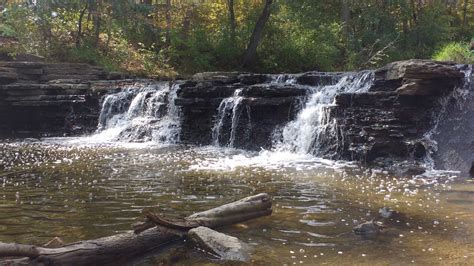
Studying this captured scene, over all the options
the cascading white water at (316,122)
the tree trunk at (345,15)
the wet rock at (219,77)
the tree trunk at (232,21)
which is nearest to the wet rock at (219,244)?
the cascading white water at (316,122)

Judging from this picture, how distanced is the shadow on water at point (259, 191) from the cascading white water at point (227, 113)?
11.9ft

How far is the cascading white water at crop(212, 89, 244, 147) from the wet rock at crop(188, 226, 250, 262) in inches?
446

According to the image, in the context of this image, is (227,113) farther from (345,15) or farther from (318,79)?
(345,15)

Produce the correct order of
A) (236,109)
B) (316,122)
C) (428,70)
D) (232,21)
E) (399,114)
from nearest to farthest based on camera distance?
(428,70)
(399,114)
(316,122)
(236,109)
(232,21)

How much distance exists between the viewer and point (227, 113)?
17.7 meters

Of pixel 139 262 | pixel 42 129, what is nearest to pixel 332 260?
pixel 139 262

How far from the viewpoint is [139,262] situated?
5.27m

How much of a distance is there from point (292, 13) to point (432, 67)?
58.9 feet

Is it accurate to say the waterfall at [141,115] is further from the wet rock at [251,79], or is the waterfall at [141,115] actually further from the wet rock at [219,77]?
the wet rock at [251,79]

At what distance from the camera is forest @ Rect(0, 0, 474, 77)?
25.5 metres

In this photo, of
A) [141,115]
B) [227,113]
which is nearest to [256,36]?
[141,115]

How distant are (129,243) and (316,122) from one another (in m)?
10.7

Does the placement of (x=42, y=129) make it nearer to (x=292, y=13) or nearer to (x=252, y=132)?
(x=252, y=132)

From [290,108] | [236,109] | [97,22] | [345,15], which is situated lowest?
[236,109]
